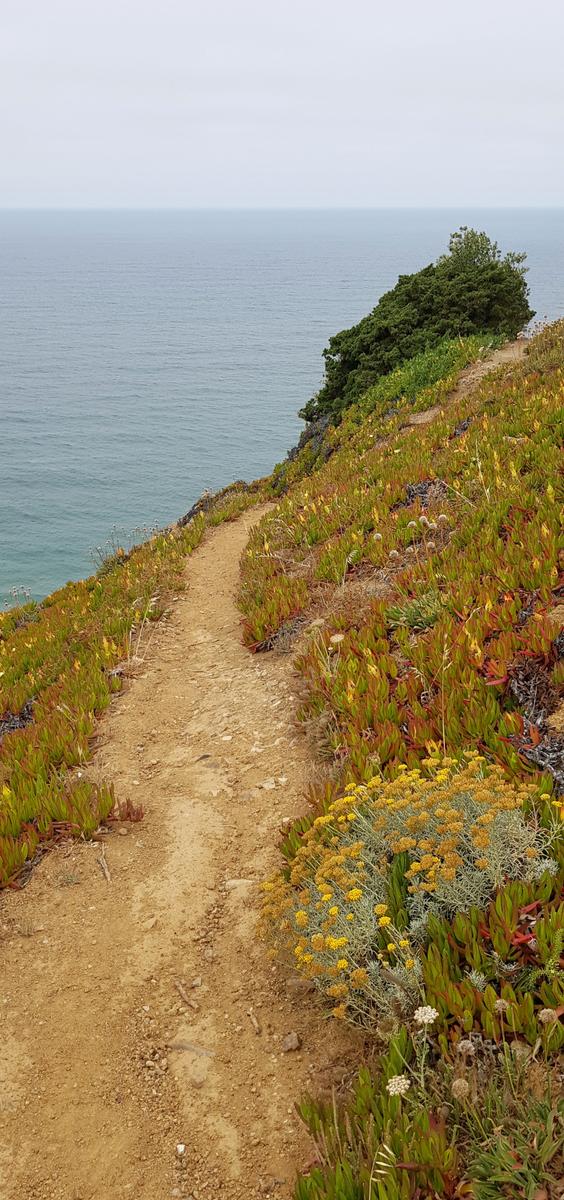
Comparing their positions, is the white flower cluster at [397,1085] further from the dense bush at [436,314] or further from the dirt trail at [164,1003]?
the dense bush at [436,314]

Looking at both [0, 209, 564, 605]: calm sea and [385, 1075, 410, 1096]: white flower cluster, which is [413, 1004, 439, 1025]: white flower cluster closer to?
[385, 1075, 410, 1096]: white flower cluster

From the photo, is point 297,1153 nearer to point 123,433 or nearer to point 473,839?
point 473,839

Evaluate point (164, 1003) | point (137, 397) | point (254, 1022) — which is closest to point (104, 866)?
point (164, 1003)

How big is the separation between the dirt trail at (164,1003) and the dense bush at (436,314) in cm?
2096

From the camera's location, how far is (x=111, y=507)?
174ft

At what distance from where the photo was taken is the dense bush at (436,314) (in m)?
25.6

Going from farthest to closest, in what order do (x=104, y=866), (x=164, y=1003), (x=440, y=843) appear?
(x=104, y=866)
(x=164, y=1003)
(x=440, y=843)

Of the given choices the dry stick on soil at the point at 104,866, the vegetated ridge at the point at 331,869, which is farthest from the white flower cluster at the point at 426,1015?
the dry stick on soil at the point at 104,866

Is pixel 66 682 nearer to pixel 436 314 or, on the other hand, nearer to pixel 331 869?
pixel 331 869

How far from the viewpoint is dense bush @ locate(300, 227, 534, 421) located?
83.9 ft

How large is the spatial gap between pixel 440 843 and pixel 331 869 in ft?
2.53

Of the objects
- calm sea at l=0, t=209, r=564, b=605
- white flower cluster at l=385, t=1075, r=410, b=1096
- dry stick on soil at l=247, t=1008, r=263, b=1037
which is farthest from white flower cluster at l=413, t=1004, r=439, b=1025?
calm sea at l=0, t=209, r=564, b=605

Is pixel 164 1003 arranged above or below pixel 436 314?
below

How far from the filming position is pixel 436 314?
26.4m
